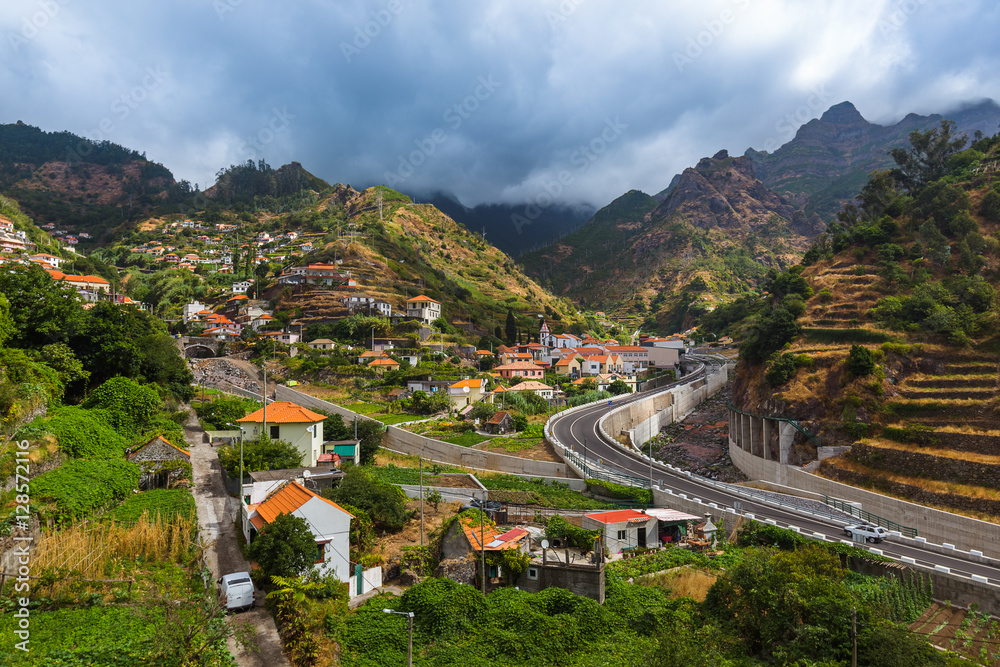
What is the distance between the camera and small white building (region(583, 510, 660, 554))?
22.9 m

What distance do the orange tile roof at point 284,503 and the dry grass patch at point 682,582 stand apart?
11.5 meters

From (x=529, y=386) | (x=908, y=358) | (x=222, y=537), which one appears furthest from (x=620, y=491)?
(x=529, y=386)

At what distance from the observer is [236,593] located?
14258mm

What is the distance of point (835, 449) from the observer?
1446 inches

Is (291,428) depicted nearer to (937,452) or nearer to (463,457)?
(463,457)

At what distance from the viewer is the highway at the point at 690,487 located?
2089 centimetres

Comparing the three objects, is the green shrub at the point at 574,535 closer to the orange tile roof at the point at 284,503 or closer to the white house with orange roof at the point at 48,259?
the orange tile roof at the point at 284,503

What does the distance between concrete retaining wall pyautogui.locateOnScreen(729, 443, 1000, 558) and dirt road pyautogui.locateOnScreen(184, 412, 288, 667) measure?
104 feet

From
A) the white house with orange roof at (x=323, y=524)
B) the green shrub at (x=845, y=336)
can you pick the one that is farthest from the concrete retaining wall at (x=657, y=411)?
the white house with orange roof at (x=323, y=524)

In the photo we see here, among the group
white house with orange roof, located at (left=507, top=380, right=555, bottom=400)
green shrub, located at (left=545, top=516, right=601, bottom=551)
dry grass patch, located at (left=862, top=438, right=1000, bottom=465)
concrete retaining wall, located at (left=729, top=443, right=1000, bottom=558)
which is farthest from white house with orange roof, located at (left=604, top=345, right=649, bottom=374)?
green shrub, located at (left=545, top=516, right=601, bottom=551)

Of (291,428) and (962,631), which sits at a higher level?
(291,428)

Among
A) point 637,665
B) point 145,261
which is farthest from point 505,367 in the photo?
point 145,261

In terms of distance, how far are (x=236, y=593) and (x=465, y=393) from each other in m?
42.9

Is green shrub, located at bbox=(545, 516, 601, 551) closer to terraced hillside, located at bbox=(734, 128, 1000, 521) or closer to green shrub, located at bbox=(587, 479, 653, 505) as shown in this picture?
green shrub, located at bbox=(587, 479, 653, 505)
